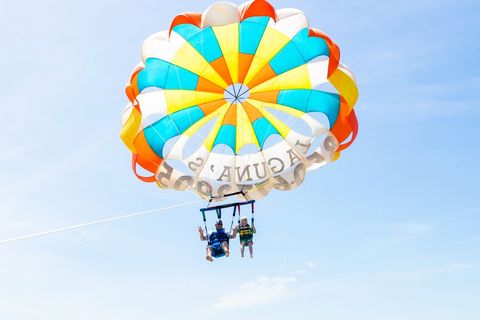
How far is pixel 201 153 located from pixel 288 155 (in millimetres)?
2399

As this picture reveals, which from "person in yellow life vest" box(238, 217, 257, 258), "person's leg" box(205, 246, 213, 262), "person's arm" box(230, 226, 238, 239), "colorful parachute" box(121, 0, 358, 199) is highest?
"colorful parachute" box(121, 0, 358, 199)

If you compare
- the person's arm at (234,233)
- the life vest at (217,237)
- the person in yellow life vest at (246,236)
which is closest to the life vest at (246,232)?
the person in yellow life vest at (246,236)

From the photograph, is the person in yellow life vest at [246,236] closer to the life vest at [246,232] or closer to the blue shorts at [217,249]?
the life vest at [246,232]

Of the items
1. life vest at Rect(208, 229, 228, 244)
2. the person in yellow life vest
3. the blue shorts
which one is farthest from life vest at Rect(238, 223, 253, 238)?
the blue shorts

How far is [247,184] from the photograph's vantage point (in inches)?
551

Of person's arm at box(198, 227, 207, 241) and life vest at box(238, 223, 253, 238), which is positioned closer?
life vest at box(238, 223, 253, 238)

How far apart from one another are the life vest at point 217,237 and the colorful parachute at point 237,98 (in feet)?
4.58

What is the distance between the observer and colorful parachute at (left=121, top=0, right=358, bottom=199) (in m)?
12.6

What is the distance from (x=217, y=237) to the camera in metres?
12.5

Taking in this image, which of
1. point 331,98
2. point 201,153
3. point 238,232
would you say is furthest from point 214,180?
point 331,98

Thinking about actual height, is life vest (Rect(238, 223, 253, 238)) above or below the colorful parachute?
below

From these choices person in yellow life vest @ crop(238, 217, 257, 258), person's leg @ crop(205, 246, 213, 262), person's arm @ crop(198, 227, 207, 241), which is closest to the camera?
person's leg @ crop(205, 246, 213, 262)

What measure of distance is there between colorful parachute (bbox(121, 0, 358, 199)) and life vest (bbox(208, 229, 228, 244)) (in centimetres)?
140

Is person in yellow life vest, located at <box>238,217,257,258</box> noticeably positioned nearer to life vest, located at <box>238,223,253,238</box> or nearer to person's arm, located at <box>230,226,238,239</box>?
life vest, located at <box>238,223,253,238</box>
